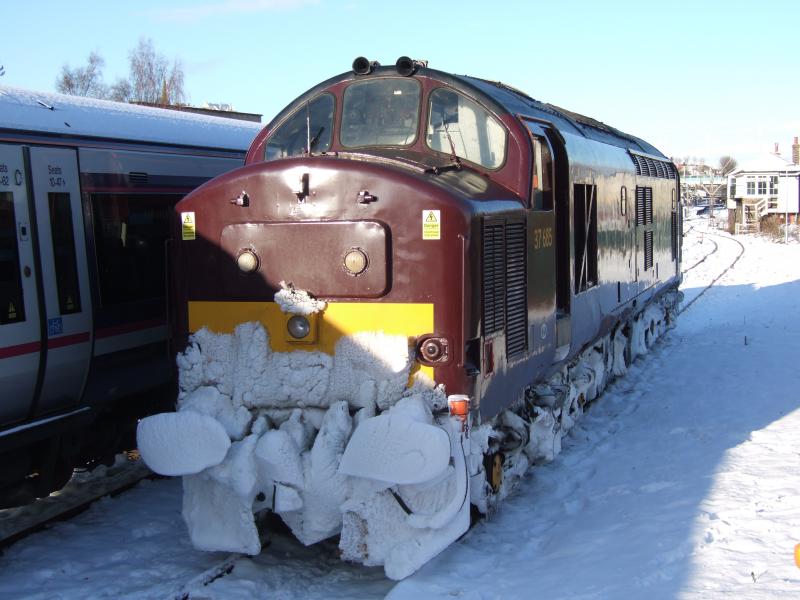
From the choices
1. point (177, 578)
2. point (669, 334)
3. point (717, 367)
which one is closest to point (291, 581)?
point (177, 578)

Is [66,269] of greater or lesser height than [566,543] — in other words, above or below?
above

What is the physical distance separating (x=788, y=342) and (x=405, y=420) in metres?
11.2

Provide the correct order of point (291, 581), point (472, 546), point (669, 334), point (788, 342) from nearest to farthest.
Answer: point (291, 581)
point (472, 546)
point (788, 342)
point (669, 334)

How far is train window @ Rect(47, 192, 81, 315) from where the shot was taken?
7.09 meters

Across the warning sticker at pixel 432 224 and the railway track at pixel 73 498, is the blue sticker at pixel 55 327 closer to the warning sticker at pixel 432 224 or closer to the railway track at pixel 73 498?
the railway track at pixel 73 498

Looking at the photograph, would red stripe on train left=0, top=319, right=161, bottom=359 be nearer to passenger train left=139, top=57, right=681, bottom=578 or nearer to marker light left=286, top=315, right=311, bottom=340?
passenger train left=139, top=57, right=681, bottom=578

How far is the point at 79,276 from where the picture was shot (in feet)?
24.0

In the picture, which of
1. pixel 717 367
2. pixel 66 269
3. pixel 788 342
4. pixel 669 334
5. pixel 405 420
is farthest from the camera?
pixel 669 334

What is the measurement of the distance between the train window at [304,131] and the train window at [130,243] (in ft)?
4.54

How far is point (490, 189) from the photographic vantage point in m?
6.50

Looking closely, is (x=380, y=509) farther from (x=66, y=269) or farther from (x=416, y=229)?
(x=66, y=269)

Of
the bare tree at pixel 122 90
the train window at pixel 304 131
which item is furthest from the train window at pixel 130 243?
the bare tree at pixel 122 90

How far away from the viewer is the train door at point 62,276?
6.94 meters

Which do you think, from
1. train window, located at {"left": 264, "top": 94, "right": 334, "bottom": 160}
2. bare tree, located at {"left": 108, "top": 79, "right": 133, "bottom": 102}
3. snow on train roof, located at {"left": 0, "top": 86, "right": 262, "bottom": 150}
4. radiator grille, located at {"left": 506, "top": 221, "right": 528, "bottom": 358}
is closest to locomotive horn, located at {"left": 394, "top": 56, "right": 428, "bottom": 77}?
train window, located at {"left": 264, "top": 94, "right": 334, "bottom": 160}
